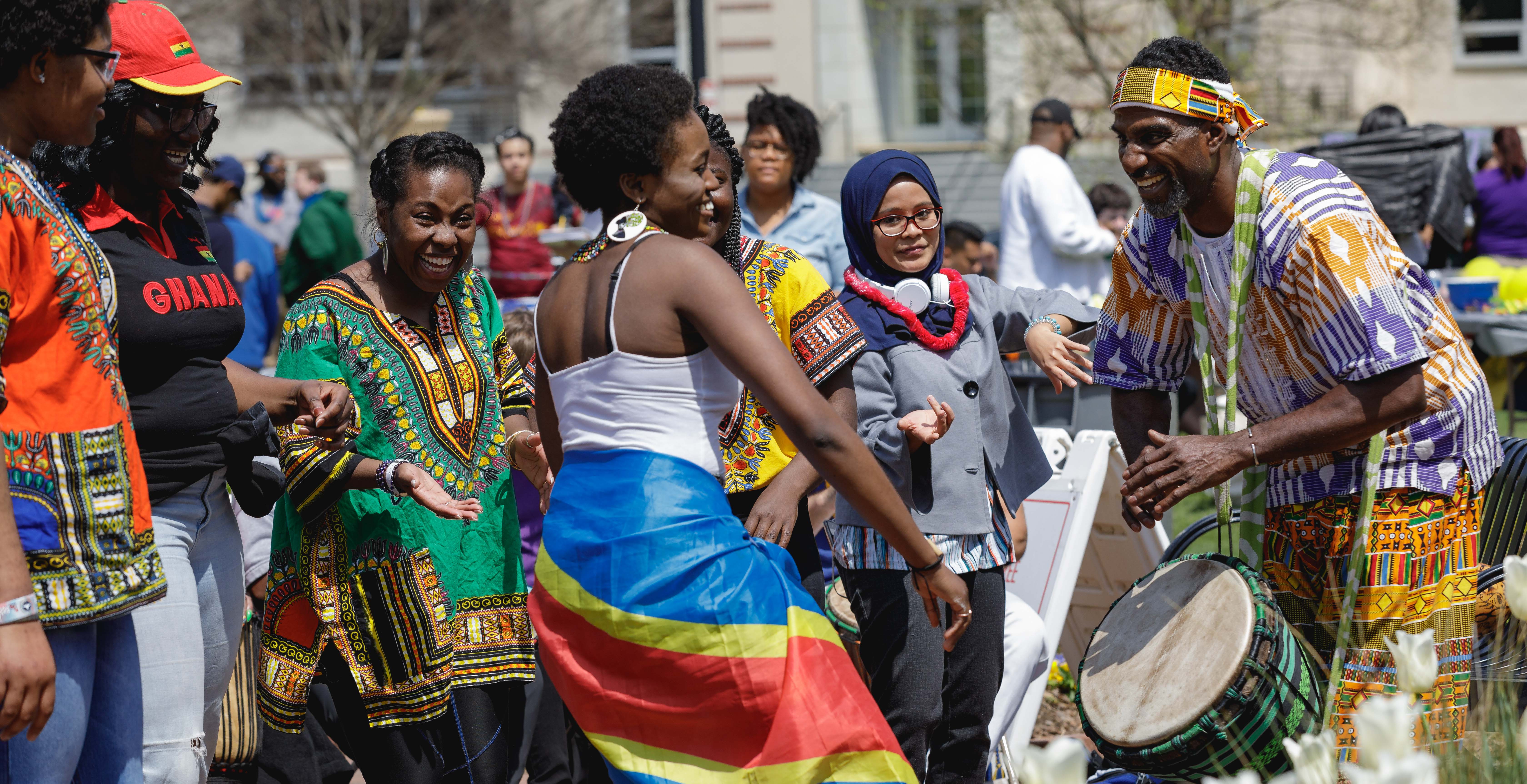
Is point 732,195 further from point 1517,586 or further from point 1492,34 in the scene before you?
point 1492,34

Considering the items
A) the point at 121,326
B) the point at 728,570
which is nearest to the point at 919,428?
the point at 728,570

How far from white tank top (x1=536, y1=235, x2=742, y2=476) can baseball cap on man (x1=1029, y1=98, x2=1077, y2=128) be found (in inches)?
203

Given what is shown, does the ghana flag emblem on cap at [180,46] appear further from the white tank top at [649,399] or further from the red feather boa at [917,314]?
the red feather boa at [917,314]

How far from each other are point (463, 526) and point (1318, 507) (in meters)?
2.06

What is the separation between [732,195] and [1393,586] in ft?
6.06

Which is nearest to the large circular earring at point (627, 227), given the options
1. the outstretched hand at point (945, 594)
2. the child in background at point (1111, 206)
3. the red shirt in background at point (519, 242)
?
the outstretched hand at point (945, 594)

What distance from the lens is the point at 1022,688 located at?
14.0 ft

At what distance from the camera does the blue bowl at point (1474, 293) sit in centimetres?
887

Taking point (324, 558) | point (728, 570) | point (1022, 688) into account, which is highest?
point (728, 570)

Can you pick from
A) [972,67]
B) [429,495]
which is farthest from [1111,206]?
[972,67]

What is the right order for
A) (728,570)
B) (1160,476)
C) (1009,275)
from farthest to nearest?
(1009,275)
(1160,476)
(728,570)

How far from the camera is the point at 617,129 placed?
9.09 feet

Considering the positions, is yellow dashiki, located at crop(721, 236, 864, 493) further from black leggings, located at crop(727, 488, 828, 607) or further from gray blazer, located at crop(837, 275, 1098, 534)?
gray blazer, located at crop(837, 275, 1098, 534)

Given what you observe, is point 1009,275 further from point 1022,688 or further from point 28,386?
point 28,386
